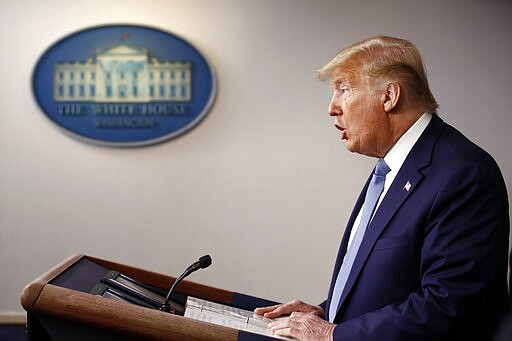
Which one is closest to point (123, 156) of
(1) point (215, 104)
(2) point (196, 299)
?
(1) point (215, 104)

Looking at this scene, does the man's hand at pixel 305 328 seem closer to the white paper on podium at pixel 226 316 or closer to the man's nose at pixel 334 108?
the white paper on podium at pixel 226 316

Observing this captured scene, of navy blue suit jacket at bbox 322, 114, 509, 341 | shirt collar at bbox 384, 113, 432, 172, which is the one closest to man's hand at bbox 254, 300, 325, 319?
navy blue suit jacket at bbox 322, 114, 509, 341

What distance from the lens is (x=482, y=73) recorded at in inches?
159

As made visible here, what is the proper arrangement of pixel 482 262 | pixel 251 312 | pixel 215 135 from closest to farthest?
pixel 482 262 < pixel 251 312 < pixel 215 135

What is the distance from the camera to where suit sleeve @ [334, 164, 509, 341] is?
58.8 inches

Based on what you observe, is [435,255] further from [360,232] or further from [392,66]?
[392,66]

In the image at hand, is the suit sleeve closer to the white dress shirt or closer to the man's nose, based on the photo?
the white dress shirt

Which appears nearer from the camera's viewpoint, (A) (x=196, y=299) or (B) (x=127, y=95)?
(A) (x=196, y=299)

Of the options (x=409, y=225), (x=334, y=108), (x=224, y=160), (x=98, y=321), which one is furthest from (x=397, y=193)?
(x=224, y=160)

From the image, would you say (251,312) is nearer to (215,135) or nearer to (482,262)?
(482,262)

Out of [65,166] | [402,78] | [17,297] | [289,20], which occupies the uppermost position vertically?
[289,20]

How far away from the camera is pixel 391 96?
1.78 m

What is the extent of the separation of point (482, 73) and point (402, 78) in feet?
8.16

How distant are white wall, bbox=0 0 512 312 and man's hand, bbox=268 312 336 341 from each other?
7.64 ft
